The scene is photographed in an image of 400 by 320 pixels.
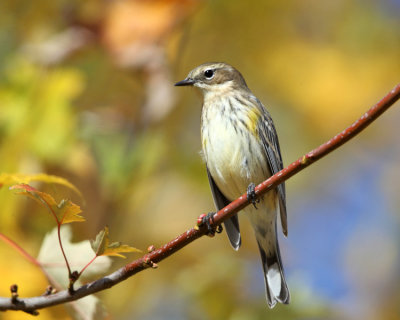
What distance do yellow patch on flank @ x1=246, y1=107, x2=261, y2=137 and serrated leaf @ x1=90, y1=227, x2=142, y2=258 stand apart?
2196 mm

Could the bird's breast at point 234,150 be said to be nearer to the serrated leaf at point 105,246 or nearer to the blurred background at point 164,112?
the blurred background at point 164,112

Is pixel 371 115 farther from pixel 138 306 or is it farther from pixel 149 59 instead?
pixel 138 306

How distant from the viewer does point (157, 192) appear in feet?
13.8

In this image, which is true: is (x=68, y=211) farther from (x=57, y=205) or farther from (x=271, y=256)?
(x=271, y=256)

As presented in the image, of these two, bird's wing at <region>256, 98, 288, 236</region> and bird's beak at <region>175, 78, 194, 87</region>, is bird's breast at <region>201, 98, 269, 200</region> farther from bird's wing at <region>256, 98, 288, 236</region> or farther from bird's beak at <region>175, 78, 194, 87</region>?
bird's beak at <region>175, 78, 194, 87</region>

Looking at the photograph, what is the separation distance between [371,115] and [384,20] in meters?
4.02

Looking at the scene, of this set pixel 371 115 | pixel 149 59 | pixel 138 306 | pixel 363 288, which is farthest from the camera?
pixel 363 288

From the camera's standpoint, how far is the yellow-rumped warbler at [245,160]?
13.1 feet

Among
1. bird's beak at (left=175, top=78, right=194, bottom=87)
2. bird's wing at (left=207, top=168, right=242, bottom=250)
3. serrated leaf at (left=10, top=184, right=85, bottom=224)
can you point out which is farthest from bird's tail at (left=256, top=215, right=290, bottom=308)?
serrated leaf at (left=10, top=184, right=85, bottom=224)

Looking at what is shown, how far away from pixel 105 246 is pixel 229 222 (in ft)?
6.73

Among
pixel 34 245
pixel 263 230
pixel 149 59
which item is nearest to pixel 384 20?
pixel 263 230

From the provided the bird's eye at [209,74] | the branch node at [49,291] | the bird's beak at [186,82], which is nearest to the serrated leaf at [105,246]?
the branch node at [49,291]

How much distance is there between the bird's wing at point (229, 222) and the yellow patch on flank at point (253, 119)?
1.56ft

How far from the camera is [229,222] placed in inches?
157
